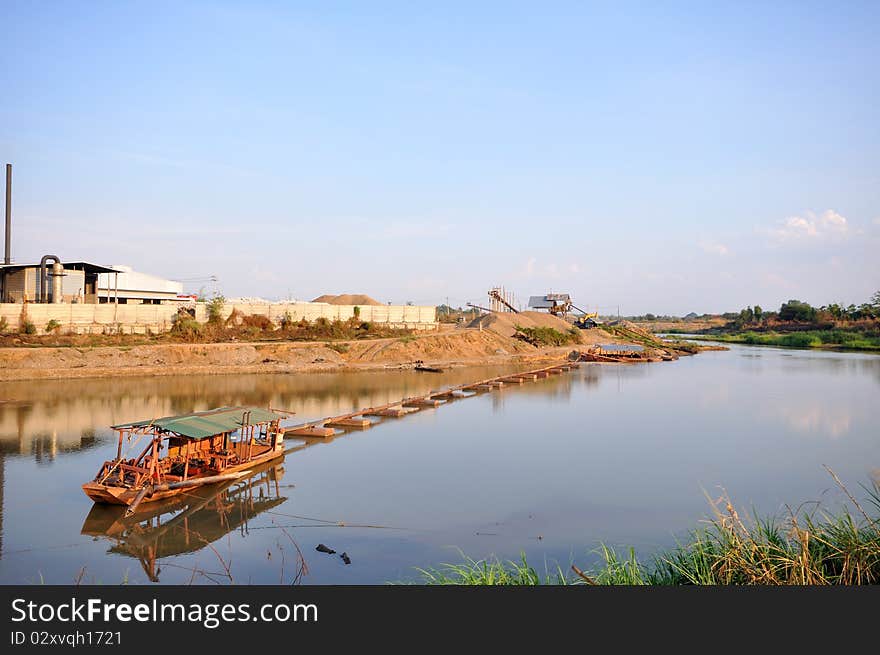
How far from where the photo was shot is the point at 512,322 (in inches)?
1826

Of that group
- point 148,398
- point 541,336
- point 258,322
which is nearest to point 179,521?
point 148,398

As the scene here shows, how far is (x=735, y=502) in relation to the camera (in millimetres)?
10898

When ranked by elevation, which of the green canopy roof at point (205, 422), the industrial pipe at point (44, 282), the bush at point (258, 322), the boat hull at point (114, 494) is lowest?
the boat hull at point (114, 494)

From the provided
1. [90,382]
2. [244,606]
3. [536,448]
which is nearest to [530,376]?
[536,448]

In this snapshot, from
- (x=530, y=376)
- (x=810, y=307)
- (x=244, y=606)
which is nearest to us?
(x=244, y=606)

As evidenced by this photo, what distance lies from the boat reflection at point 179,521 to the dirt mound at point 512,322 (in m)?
33.2

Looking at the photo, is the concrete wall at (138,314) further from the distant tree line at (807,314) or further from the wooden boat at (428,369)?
the distant tree line at (807,314)

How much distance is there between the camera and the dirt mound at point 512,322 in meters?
44.5

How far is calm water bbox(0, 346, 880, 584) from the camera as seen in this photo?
852 centimetres

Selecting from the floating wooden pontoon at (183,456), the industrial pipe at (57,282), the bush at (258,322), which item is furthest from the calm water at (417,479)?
the bush at (258,322)

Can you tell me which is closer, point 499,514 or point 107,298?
point 499,514

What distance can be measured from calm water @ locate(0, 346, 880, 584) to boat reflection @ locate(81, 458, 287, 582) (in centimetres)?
4

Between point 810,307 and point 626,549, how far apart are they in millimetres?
82321

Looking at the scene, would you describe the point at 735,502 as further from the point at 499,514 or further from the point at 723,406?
the point at 723,406
